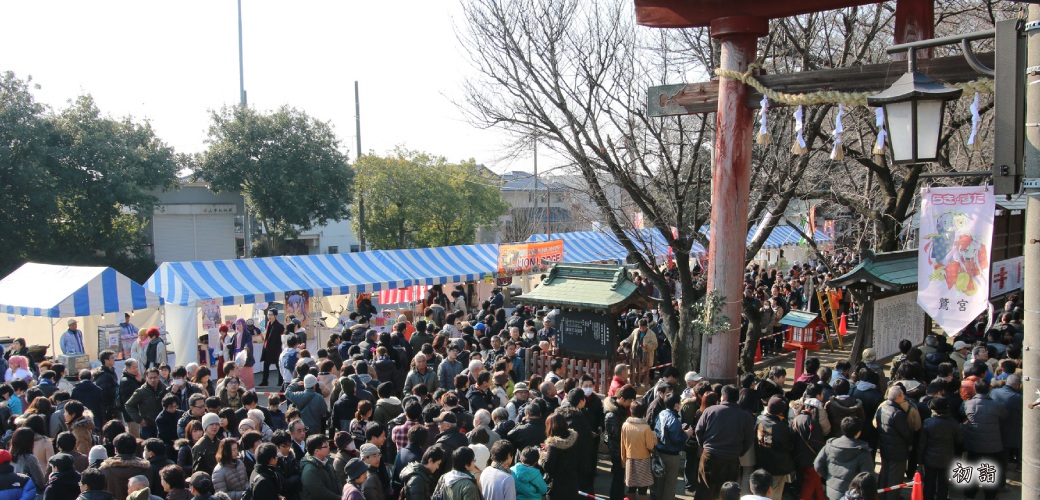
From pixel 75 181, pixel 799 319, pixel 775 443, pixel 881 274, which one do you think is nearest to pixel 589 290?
pixel 799 319

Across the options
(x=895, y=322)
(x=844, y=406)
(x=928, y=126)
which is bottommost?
(x=844, y=406)

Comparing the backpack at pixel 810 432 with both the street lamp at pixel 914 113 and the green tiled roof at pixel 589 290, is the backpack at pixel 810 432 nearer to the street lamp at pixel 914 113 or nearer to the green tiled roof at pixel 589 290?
the street lamp at pixel 914 113

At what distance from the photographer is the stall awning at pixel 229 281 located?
12758 millimetres

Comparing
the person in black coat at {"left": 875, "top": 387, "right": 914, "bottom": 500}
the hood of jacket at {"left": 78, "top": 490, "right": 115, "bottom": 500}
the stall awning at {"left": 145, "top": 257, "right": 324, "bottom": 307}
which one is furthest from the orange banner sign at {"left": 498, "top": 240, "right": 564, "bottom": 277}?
the hood of jacket at {"left": 78, "top": 490, "right": 115, "bottom": 500}

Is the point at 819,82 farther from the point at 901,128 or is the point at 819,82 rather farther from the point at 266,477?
the point at 266,477

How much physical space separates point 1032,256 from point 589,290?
8242mm

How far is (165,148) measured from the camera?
27.3 metres

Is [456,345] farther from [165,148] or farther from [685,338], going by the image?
[165,148]

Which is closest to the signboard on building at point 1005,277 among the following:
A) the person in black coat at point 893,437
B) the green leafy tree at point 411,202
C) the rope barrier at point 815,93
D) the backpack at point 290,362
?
the person in black coat at point 893,437

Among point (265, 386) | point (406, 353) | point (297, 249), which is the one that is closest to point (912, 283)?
point (406, 353)

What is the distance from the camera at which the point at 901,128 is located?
4500mm

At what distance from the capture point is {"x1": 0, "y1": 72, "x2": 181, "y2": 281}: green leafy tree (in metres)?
22.6

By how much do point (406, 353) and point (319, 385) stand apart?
2437mm

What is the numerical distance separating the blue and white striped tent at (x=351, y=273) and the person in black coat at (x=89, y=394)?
268 inches
